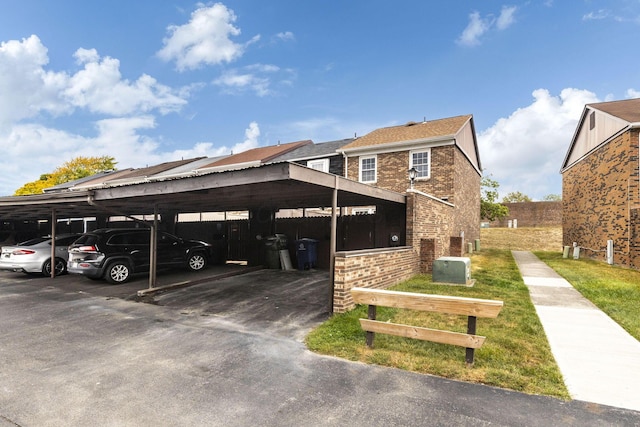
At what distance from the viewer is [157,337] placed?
210 inches

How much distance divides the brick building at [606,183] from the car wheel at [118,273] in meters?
17.1

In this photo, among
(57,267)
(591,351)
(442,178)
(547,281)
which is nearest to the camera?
(591,351)

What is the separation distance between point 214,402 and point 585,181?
67.3ft

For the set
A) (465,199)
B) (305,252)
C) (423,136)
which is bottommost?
(305,252)

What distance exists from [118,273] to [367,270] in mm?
7654

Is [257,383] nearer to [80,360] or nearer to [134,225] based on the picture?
[80,360]

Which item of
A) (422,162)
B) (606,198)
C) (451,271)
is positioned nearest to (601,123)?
(606,198)

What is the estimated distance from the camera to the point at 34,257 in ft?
36.8

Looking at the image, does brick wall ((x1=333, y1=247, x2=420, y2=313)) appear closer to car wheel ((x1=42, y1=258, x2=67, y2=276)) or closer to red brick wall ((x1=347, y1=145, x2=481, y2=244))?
red brick wall ((x1=347, y1=145, x2=481, y2=244))

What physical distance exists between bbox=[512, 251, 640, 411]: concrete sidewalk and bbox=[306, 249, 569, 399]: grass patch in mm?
179

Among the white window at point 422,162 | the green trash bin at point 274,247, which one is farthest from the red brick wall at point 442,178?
the green trash bin at point 274,247

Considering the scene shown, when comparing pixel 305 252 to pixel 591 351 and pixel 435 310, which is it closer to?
pixel 435 310

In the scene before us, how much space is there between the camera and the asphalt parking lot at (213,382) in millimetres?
3006

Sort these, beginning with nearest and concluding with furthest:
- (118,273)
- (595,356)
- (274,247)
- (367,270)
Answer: (595,356) → (367,270) → (118,273) → (274,247)
